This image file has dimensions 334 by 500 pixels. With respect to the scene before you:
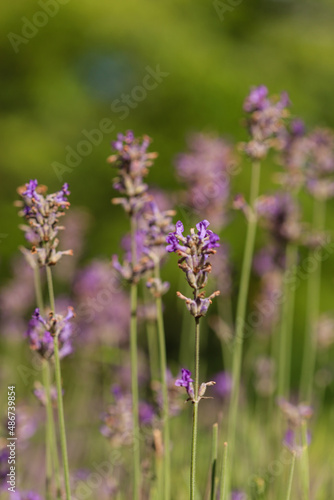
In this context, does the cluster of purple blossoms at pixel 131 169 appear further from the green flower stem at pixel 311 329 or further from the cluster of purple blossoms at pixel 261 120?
the green flower stem at pixel 311 329

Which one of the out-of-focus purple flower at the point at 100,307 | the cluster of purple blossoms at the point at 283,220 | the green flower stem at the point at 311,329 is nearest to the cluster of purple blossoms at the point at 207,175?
the cluster of purple blossoms at the point at 283,220

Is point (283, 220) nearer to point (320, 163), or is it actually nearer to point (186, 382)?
point (320, 163)

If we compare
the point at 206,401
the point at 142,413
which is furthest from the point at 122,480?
the point at 206,401

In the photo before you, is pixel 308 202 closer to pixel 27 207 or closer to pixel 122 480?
pixel 122 480

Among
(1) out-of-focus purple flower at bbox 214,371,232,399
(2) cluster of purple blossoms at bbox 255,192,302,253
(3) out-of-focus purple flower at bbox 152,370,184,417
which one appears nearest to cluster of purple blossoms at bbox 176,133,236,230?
(2) cluster of purple blossoms at bbox 255,192,302,253

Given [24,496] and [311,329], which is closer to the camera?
[24,496]

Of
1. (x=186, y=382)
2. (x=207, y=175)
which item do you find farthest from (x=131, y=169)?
(x=207, y=175)
